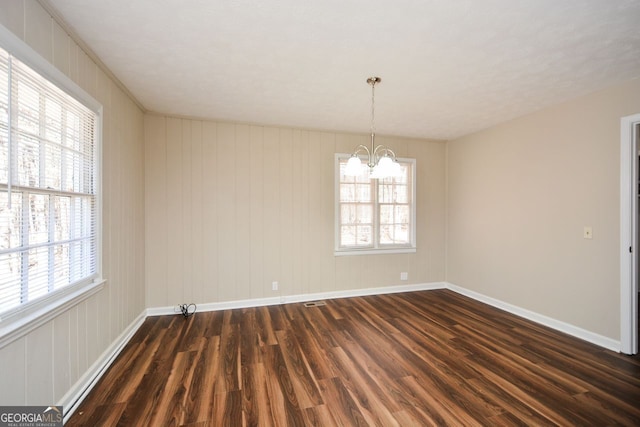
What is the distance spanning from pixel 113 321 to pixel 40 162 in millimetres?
1664

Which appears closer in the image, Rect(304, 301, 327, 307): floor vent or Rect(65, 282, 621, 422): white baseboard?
Rect(65, 282, 621, 422): white baseboard

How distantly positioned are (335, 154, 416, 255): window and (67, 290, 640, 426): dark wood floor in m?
1.38

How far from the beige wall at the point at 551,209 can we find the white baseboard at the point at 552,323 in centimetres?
6

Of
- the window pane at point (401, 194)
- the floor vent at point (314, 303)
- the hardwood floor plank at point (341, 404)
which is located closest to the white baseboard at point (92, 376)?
the hardwood floor plank at point (341, 404)

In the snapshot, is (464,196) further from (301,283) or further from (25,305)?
(25,305)

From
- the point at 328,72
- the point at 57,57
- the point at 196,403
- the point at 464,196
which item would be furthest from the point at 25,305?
the point at 464,196

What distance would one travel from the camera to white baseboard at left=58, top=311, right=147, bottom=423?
1.81m

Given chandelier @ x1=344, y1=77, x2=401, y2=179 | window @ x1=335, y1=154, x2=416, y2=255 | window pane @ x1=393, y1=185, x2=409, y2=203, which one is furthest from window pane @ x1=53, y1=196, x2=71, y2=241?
window pane @ x1=393, y1=185, x2=409, y2=203

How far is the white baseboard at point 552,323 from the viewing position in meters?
2.71

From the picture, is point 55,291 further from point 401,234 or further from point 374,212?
point 401,234

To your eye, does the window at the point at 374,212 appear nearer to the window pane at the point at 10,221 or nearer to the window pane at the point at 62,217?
the window pane at the point at 62,217

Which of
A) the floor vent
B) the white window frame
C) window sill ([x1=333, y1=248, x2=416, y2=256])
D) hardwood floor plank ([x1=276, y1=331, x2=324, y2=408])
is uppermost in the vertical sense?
the white window frame

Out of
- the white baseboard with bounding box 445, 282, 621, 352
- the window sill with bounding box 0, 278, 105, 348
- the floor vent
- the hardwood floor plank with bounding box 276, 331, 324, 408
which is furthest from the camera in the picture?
the floor vent

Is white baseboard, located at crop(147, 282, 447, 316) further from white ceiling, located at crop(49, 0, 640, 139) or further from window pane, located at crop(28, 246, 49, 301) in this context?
white ceiling, located at crop(49, 0, 640, 139)
